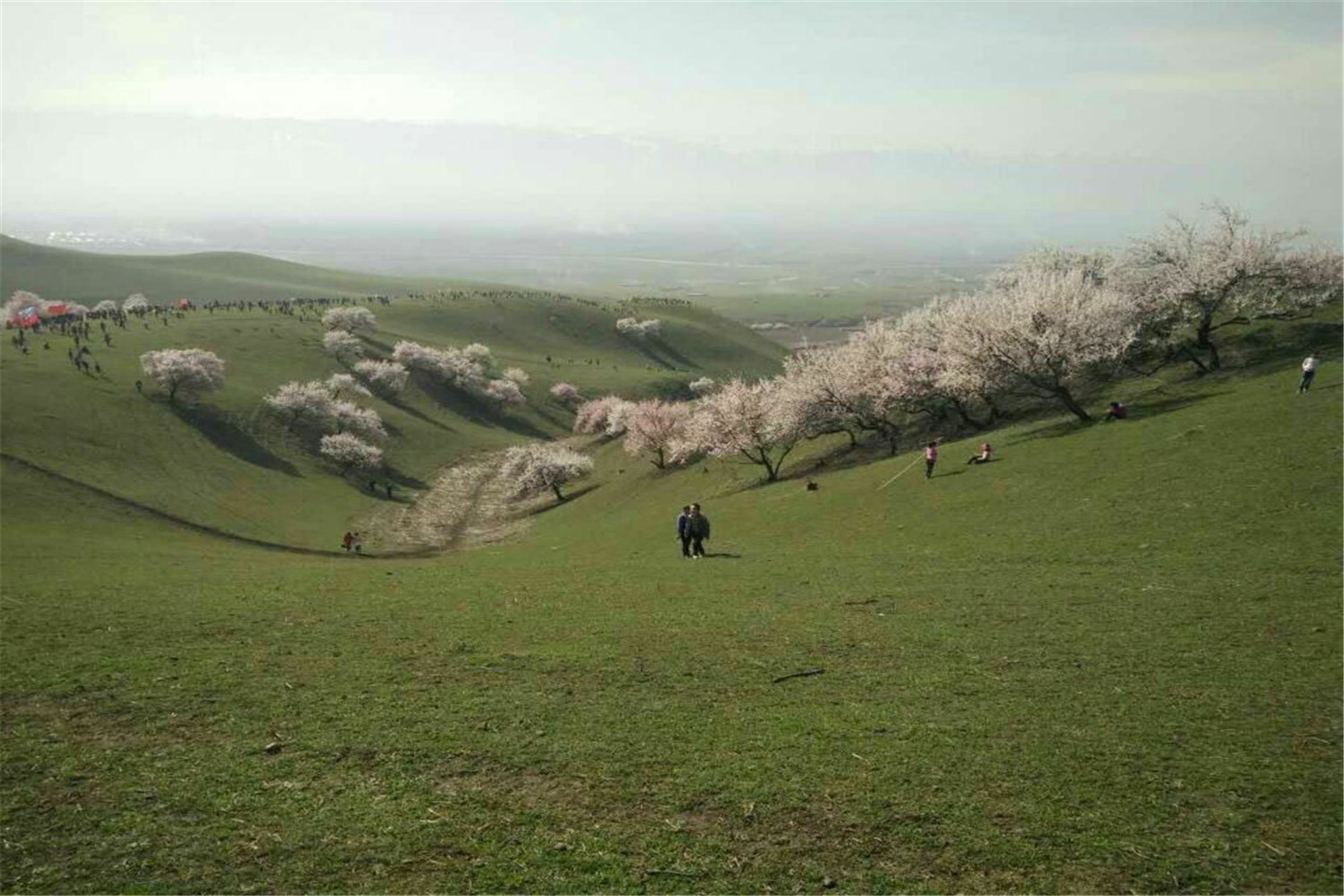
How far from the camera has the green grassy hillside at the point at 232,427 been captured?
212 feet

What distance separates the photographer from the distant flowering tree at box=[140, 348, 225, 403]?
314ft

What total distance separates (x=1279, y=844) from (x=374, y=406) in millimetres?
122674

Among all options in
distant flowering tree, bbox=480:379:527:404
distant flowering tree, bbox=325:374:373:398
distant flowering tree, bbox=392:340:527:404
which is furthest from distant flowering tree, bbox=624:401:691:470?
distant flowering tree, bbox=392:340:527:404

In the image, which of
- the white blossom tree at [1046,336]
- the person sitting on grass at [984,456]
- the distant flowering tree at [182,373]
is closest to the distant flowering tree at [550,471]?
the distant flowering tree at [182,373]

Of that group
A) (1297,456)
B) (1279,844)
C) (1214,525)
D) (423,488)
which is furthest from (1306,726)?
(423,488)

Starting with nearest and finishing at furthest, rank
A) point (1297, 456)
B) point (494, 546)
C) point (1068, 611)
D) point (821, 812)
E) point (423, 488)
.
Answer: point (821, 812)
point (1068, 611)
point (1297, 456)
point (494, 546)
point (423, 488)

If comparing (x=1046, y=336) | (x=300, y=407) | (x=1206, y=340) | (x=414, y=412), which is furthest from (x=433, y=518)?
(x=1206, y=340)

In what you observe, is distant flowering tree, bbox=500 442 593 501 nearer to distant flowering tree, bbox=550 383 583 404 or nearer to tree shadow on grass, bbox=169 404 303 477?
tree shadow on grass, bbox=169 404 303 477

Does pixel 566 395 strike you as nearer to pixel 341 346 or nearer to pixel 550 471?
pixel 341 346

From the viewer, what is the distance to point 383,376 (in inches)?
5197

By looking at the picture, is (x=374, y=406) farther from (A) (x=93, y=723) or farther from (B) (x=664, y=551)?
(A) (x=93, y=723)

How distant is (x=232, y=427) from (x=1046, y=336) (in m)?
89.3

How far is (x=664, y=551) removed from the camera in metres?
37.8

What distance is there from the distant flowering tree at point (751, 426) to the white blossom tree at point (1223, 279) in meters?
28.6
